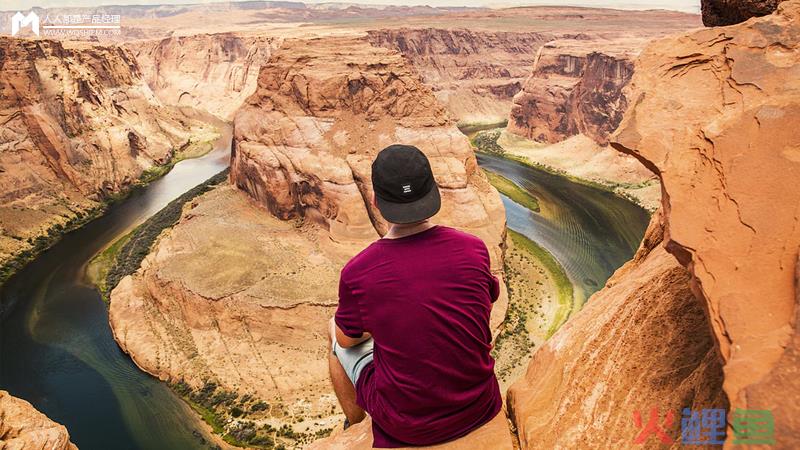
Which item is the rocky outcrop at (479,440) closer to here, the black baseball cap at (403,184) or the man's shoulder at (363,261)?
the man's shoulder at (363,261)

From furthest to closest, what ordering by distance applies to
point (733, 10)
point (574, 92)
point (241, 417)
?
1. point (574, 92)
2. point (241, 417)
3. point (733, 10)

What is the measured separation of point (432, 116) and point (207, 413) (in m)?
21.9

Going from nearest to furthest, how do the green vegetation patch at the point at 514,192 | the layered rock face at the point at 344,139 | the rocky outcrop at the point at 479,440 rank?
the rocky outcrop at the point at 479,440, the layered rock face at the point at 344,139, the green vegetation patch at the point at 514,192

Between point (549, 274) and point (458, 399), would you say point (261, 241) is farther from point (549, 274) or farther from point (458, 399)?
point (458, 399)

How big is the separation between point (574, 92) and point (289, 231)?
49800 millimetres

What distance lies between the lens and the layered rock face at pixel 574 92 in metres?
58.2

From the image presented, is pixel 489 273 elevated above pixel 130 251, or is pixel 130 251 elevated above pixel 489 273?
pixel 489 273

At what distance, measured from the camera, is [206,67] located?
9800cm

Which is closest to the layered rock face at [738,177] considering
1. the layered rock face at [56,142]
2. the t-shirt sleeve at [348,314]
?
the t-shirt sleeve at [348,314]

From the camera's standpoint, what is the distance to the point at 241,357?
23.6 m

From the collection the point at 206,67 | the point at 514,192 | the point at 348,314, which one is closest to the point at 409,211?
the point at 348,314

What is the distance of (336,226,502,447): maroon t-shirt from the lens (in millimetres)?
4055

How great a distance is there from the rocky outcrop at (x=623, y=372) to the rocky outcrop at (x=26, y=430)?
889 centimetres

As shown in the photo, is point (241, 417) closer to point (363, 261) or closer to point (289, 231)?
point (289, 231)
